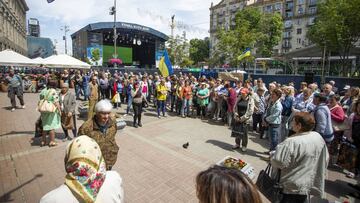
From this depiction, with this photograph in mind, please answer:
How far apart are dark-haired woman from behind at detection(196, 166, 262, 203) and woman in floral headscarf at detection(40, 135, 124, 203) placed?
36.9 inches

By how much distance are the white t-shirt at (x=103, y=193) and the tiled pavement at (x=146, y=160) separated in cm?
220

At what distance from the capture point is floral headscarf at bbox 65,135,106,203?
5.63 feet

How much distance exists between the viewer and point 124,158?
5.72 meters

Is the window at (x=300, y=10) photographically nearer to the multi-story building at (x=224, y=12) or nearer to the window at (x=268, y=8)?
the window at (x=268, y=8)

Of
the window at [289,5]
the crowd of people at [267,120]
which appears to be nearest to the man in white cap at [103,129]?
the crowd of people at [267,120]

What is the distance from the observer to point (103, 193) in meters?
1.86

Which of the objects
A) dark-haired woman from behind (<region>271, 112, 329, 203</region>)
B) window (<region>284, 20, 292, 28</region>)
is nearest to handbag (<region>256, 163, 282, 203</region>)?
dark-haired woman from behind (<region>271, 112, 329, 203</region>)

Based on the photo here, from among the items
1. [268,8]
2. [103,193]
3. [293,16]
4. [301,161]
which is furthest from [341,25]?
[268,8]

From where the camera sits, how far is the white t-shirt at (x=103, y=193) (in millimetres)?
1696

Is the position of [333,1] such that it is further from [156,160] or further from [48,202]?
[48,202]

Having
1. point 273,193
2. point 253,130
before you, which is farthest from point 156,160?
point 253,130

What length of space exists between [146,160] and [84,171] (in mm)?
4016

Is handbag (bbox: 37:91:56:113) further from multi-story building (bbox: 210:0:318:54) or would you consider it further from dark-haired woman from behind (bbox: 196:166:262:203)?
multi-story building (bbox: 210:0:318:54)

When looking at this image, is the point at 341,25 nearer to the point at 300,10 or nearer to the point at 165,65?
the point at 165,65
